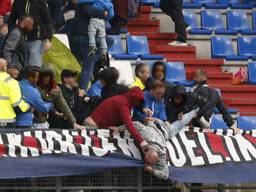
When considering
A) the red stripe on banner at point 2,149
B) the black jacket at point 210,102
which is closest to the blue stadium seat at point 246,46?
the black jacket at point 210,102

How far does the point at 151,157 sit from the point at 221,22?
8.20m

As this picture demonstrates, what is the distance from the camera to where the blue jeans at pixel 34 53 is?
46.5 ft

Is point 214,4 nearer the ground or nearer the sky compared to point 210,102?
nearer the sky

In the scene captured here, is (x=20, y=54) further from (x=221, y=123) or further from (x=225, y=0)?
(x=225, y=0)

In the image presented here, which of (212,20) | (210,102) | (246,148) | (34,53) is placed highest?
(34,53)

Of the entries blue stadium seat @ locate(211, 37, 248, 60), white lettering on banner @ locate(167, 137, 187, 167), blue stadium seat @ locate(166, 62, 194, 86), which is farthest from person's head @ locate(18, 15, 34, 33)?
blue stadium seat @ locate(211, 37, 248, 60)

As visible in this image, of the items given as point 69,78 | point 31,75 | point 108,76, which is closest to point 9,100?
point 31,75

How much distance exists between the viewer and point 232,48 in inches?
752

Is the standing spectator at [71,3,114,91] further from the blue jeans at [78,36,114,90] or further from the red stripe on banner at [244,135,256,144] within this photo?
the red stripe on banner at [244,135,256,144]

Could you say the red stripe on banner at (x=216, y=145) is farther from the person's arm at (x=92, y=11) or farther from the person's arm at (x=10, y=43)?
the person's arm at (x=92, y=11)

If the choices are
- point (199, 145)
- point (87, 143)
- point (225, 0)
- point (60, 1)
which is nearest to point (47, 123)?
point (87, 143)

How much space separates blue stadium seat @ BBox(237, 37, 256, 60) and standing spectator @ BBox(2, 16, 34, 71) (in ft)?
19.5

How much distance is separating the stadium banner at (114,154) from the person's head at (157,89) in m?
0.53

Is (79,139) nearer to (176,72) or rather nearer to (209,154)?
(209,154)
